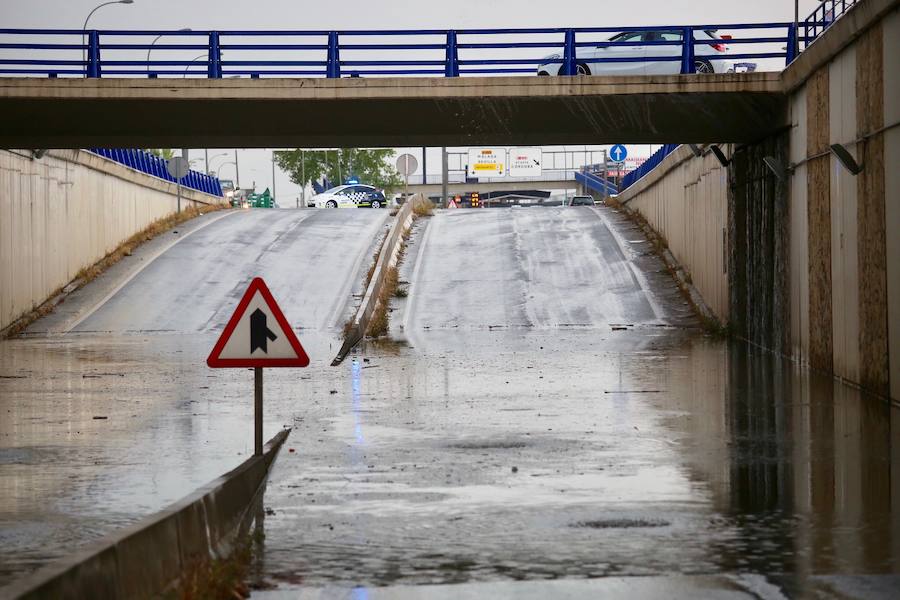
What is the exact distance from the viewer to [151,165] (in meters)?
52.0

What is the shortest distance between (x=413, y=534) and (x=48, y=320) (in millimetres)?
27984

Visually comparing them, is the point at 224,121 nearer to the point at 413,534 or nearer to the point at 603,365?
the point at 603,365

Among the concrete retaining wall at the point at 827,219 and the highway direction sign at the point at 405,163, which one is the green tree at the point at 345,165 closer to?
the highway direction sign at the point at 405,163

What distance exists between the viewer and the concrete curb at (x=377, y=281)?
28.4 meters

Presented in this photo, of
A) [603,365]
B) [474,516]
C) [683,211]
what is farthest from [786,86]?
[474,516]

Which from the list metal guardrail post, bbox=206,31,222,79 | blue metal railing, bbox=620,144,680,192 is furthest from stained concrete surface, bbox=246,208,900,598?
blue metal railing, bbox=620,144,680,192

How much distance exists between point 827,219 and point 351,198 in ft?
206

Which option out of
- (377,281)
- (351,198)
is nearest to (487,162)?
(351,198)

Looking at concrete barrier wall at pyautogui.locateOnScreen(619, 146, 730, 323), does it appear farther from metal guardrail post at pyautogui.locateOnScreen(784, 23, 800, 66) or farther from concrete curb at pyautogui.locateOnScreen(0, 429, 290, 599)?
concrete curb at pyautogui.locateOnScreen(0, 429, 290, 599)

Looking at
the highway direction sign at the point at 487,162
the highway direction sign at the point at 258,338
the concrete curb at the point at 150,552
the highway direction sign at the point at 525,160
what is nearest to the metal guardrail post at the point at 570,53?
the highway direction sign at the point at 258,338

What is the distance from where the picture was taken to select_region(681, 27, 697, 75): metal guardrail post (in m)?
29.0

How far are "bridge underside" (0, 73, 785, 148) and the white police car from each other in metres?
52.1

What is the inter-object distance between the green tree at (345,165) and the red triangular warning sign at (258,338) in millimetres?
179283

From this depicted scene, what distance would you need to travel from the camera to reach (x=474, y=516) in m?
9.99
